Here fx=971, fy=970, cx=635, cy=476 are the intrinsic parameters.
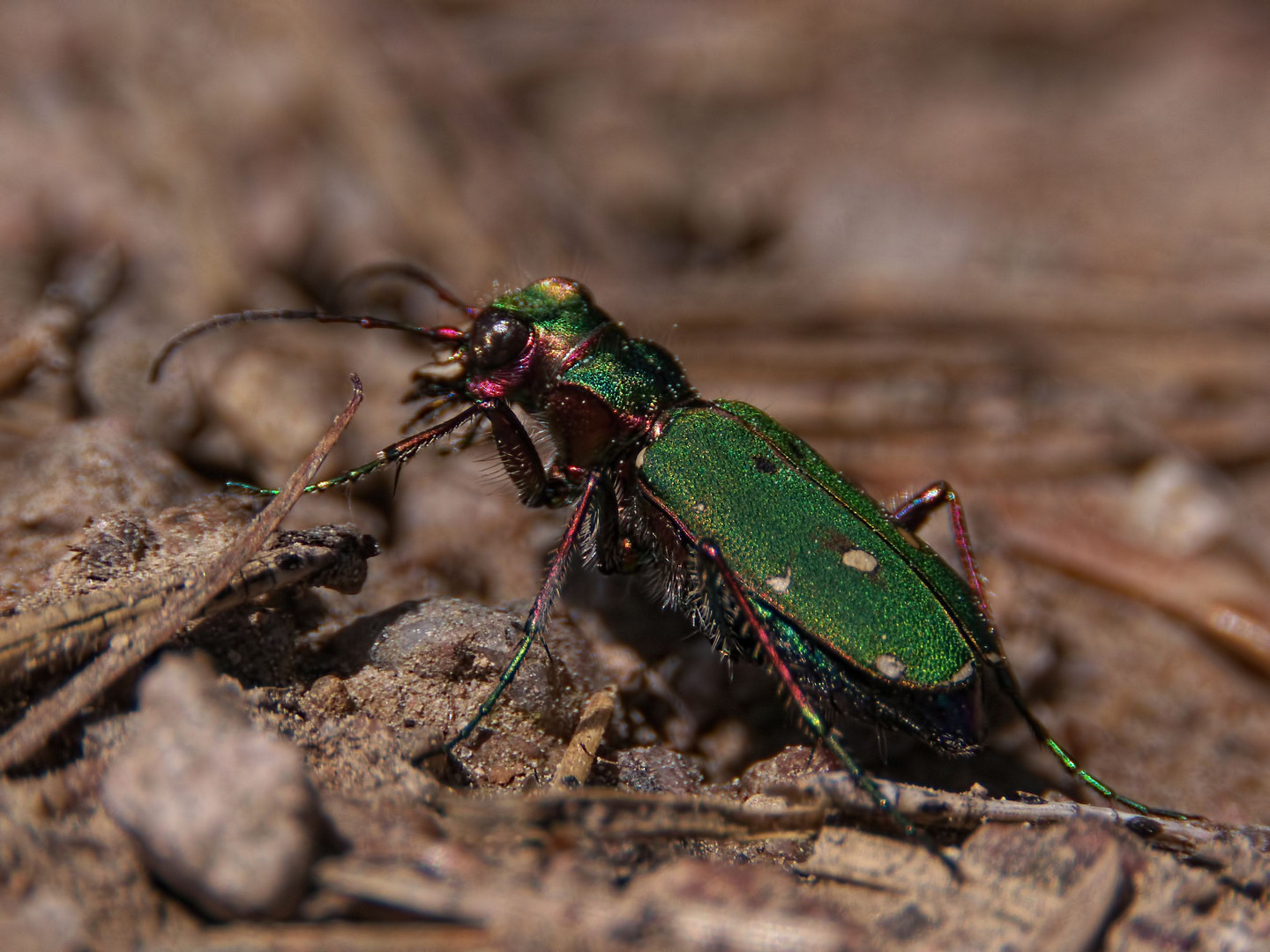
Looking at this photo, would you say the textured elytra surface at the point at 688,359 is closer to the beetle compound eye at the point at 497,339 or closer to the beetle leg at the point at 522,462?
the beetle leg at the point at 522,462

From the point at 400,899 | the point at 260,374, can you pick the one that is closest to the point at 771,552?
the point at 400,899

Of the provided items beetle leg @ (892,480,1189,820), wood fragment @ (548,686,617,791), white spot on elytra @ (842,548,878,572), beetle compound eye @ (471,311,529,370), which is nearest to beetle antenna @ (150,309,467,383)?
beetle compound eye @ (471,311,529,370)

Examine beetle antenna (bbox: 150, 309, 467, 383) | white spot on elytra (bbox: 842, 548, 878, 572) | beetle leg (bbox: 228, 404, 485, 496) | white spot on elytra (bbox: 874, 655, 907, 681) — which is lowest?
white spot on elytra (bbox: 874, 655, 907, 681)

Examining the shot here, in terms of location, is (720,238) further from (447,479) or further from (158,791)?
(158,791)

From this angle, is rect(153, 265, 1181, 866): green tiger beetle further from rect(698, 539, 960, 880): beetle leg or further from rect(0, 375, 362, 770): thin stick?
rect(0, 375, 362, 770): thin stick

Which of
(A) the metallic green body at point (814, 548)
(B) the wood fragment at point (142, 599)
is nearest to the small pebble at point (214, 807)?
(B) the wood fragment at point (142, 599)
